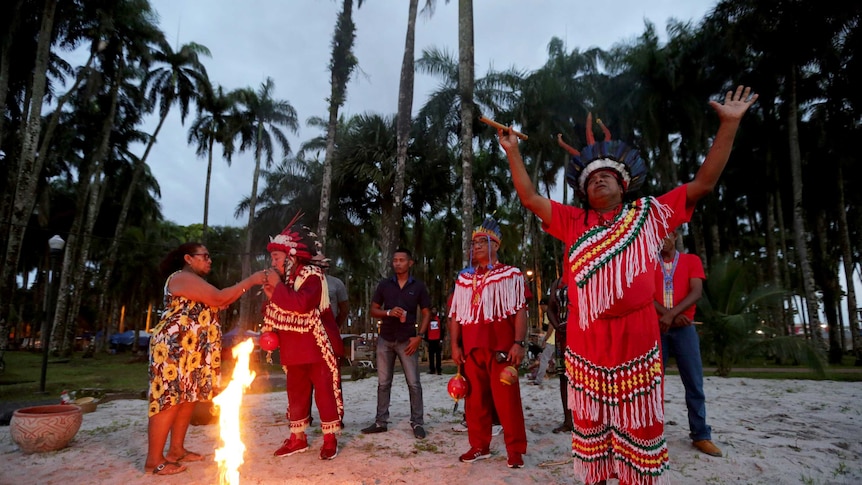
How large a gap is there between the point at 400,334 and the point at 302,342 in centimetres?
126

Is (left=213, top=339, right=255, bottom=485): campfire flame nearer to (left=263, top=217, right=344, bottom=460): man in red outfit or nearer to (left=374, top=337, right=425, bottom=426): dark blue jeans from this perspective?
(left=263, top=217, right=344, bottom=460): man in red outfit

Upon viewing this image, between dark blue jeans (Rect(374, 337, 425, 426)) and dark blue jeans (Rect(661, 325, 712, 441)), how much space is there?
2490 mm

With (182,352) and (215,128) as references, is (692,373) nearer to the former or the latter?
(182,352)

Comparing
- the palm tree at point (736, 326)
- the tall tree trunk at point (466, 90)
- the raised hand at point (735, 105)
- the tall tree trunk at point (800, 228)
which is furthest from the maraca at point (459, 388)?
the tall tree trunk at point (800, 228)

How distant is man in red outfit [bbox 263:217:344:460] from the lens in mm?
4273

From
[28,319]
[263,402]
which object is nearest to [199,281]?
[263,402]

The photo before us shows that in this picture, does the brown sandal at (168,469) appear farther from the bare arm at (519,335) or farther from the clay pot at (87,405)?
the clay pot at (87,405)

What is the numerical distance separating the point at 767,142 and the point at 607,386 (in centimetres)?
2420

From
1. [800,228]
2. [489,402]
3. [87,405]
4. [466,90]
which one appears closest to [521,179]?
[489,402]

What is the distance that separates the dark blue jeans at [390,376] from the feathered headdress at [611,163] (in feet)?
10.0

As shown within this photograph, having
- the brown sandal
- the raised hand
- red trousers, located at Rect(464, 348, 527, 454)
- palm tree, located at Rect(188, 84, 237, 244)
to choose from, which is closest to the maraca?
red trousers, located at Rect(464, 348, 527, 454)

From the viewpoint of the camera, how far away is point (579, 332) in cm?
275

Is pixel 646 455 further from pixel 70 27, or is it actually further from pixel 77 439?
pixel 70 27

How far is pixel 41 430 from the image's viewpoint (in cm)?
433
